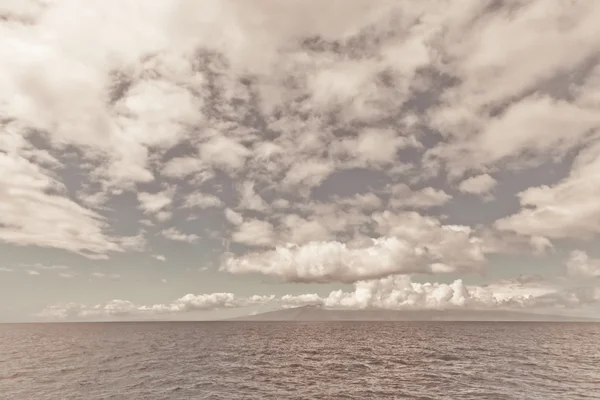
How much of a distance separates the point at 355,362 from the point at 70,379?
145 feet

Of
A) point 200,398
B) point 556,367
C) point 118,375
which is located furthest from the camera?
point 556,367

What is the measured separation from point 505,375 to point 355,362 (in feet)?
77.6

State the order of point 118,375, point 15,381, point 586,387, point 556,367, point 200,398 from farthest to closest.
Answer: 1. point 556,367
2. point 118,375
3. point 15,381
4. point 586,387
5. point 200,398

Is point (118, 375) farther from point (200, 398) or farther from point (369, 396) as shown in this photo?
point (369, 396)

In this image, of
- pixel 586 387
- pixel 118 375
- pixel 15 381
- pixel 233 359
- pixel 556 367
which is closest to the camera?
pixel 586 387

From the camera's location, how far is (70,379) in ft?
159

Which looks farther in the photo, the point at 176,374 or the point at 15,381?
the point at 176,374

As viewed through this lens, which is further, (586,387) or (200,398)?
(586,387)

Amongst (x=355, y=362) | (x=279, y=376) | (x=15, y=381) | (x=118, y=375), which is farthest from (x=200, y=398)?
(x=355, y=362)

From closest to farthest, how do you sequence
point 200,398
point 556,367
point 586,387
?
1. point 200,398
2. point 586,387
3. point 556,367

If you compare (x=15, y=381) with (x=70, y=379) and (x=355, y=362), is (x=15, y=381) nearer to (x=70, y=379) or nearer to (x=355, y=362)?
(x=70, y=379)

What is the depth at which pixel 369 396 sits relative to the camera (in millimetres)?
38844

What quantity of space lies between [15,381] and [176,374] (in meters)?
20.7

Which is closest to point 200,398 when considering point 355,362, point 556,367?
point 355,362
